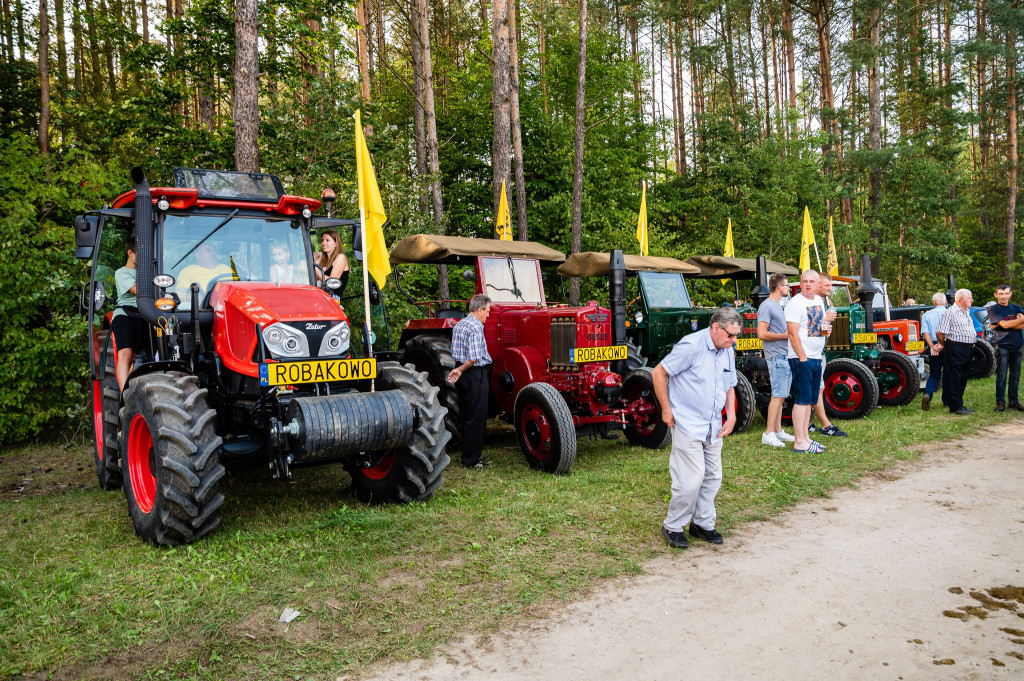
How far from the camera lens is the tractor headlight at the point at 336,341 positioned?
16.9 ft

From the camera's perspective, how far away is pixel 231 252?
5676 millimetres

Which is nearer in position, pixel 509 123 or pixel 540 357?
pixel 540 357

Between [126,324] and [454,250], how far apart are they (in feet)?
11.4

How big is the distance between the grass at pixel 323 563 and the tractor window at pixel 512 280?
218 cm

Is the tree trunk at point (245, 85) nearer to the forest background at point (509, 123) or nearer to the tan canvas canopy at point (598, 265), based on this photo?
the forest background at point (509, 123)

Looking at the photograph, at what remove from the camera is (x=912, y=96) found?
2806 centimetres

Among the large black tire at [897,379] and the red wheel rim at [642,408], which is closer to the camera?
the red wheel rim at [642,408]

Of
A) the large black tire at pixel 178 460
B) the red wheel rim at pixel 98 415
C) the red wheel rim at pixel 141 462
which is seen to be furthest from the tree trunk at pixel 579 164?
the large black tire at pixel 178 460

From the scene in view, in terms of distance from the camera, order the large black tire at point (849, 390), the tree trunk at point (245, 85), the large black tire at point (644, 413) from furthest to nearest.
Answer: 1. the large black tire at point (849, 390)
2. the tree trunk at point (245, 85)
3. the large black tire at point (644, 413)

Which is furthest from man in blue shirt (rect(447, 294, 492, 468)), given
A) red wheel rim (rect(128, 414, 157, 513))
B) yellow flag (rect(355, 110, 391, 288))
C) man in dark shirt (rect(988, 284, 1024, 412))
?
man in dark shirt (rect(988, 284, 1024, 412))

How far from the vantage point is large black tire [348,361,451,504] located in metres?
5.19

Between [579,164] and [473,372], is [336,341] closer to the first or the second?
[473,372]

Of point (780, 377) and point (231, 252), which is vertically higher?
point (231, 252)

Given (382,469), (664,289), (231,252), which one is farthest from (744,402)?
(231,252)
